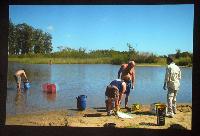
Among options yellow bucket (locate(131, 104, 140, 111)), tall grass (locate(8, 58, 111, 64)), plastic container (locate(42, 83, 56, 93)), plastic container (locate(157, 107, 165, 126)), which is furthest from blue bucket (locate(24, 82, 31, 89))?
plastic container (locate(157, 107, 165, 126))

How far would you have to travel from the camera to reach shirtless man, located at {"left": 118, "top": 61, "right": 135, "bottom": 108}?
8445 millimetres

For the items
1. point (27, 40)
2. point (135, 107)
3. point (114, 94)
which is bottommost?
point (135, 107)

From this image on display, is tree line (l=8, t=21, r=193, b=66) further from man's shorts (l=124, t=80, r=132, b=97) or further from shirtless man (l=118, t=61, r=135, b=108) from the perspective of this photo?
man's shorts (l=124, t=80, r=132, b=97)

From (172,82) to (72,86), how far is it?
168 cm

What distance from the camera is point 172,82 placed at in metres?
8.35

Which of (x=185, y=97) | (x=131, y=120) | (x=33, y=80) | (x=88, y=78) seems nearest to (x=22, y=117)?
(x=33, y=80)

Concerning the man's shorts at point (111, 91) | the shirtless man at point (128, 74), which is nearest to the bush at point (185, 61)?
the shirtless man at point (128, 74)

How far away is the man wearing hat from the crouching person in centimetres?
74

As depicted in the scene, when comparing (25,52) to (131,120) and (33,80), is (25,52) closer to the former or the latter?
(33,80)

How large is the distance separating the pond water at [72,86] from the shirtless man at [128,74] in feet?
0.23

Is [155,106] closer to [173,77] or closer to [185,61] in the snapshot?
[173,77]

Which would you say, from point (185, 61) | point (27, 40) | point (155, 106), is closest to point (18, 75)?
point (27, 40)

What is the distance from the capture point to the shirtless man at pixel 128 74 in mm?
8445

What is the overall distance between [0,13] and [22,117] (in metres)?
1.77
